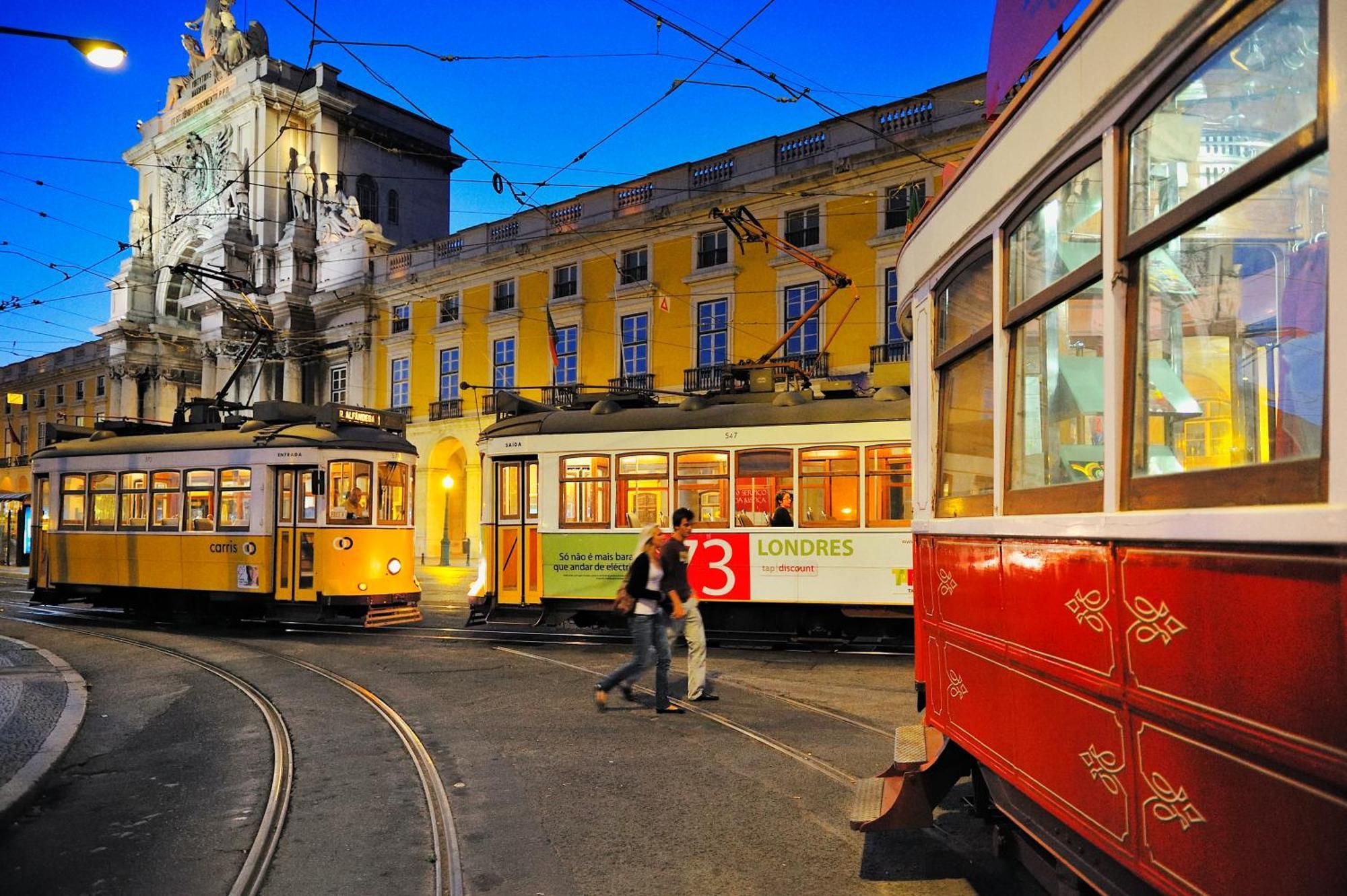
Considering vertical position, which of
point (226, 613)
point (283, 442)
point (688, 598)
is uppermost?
point (283, 442)

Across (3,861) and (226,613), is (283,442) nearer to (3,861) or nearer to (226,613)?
(226,613)

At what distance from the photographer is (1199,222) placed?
6.66ft

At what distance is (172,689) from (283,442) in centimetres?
541

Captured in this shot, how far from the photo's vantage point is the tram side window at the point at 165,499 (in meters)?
15.0

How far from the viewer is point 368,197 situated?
4372cm

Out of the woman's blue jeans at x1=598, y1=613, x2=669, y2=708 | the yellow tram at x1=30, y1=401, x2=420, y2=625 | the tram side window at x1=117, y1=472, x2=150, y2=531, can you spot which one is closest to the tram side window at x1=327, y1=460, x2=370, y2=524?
the yellow tram at x1=30, y1=401, x2=420, y2=625

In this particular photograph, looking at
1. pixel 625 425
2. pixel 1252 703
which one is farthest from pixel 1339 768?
pixel 625 425

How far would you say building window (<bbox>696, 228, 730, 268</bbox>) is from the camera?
2616 cm

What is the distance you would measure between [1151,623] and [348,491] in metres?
13.4

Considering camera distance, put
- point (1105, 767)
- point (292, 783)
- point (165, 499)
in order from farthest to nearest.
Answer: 1. point (165, 499)
2. point (292, 783)
3. point (1105, 767)

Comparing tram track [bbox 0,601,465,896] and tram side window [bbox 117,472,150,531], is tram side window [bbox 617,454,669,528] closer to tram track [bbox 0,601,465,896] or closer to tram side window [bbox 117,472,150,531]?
tram track [bbox 0,601,465,896]

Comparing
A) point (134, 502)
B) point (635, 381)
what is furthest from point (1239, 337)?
point (635, 381)

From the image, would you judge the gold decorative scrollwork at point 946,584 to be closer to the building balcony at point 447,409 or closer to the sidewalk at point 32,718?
the sidewalk at point 32,718

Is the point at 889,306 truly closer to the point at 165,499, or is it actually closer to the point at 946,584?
the point at 165,499
